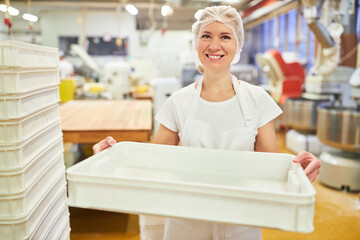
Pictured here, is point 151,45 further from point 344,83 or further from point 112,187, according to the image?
point 112,187

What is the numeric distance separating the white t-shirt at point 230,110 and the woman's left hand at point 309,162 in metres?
0.33

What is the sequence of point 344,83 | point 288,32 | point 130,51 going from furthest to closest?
point 130,51 < point 288,32 < point 344,83

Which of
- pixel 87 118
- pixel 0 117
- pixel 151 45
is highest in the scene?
pixel 151 45

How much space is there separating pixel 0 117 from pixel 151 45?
1079 centimetres

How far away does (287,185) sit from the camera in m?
1.18

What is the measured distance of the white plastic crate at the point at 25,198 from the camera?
1189 millimetres

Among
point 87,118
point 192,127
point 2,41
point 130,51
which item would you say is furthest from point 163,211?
point 130,51

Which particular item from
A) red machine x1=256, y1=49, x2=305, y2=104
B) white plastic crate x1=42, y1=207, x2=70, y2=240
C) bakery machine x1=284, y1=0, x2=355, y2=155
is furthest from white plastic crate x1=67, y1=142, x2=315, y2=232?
red machine x1=256, y1=49, x2=305, y2=104

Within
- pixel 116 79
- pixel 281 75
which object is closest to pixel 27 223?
pixel 116 79

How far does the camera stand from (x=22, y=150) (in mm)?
1212

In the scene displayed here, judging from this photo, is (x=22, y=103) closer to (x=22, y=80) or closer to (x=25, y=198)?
(x=22, y=80)

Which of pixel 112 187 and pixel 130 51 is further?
pixel 130 51

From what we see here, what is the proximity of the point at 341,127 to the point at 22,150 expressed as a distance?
331 cm

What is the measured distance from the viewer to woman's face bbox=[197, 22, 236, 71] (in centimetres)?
143
